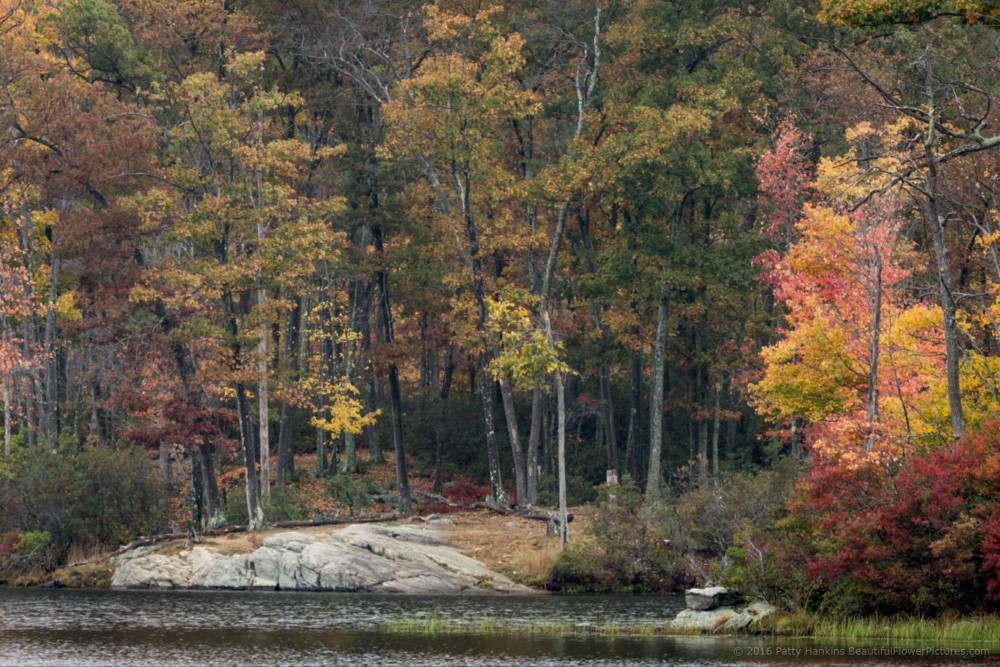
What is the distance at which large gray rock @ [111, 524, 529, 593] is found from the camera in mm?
39625

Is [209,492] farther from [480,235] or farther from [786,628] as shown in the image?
[786,628]

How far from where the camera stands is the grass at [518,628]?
28.9m

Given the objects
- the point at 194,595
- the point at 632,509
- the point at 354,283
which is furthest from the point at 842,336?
the point at 354,283

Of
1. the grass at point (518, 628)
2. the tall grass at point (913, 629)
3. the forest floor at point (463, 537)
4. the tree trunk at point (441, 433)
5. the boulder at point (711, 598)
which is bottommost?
the grass at point (518, 628)

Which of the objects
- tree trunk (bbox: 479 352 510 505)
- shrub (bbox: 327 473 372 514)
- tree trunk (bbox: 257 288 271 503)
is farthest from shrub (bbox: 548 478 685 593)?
shrub (bbox: 327 473 372 514)

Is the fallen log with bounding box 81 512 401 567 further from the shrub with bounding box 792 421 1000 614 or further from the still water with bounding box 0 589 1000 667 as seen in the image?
the shrub with bounding box 792 421 1000 614

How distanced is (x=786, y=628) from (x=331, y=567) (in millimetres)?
16760

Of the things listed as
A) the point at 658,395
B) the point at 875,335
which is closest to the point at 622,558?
the point at 875,335

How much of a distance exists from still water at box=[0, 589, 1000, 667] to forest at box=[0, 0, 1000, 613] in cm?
619

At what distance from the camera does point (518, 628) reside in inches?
1176

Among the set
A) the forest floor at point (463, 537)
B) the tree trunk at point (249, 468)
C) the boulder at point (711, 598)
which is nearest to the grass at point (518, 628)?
the boulder at point (711, 598)

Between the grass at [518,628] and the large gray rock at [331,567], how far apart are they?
8467 millimetres

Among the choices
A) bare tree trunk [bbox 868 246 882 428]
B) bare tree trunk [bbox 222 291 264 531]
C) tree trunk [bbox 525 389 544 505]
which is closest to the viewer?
bare tree trunk [bbox 868 246 882 428]

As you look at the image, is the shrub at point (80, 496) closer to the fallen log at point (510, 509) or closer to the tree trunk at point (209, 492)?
the tree trunk at point (209, 492)
